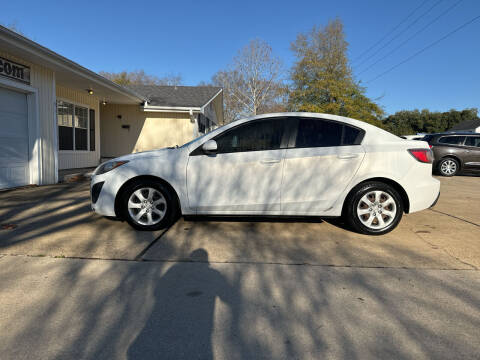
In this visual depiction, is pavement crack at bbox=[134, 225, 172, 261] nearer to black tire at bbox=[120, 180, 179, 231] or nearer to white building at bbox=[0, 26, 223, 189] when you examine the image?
black tire at bbox=[120, 180, 179, 231]

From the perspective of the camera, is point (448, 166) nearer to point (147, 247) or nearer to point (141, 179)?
point (141, 179)

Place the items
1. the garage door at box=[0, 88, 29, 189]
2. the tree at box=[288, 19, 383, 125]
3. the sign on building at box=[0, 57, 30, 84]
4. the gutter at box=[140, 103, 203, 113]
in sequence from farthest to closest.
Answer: the tree at box=[288, 19, 383, 125]
the gutter at box=[140, 103, 203, 113]
the garage door at box=[0, 88, 29, 189]
the sign on building at box=[0, 57, 30, 84]

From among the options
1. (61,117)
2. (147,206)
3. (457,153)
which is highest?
(61,117)

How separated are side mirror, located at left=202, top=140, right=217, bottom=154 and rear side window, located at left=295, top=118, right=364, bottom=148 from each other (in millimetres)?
1125

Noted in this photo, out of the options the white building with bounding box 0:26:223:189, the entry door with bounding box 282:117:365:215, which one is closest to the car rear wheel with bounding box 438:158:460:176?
the entry door with bounding box 282:117:365:215

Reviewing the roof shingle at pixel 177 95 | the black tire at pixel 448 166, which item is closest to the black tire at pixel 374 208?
the black tire at pixel 448 166

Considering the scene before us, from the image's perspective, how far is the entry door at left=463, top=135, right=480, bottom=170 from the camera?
1169 cm

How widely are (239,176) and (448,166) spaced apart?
11.1 metres

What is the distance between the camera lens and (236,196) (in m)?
4.26

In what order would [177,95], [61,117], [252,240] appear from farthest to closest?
1. [177,95]
2. [61,117]
3. [252,240]

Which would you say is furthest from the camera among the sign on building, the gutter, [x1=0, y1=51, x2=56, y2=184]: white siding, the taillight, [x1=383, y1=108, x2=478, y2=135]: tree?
[x1=383, y1=108, x2=478, y2=135]: tree

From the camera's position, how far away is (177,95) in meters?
16.9

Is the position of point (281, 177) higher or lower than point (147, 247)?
higher

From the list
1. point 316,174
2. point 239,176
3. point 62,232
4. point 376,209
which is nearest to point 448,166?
point 376,209
